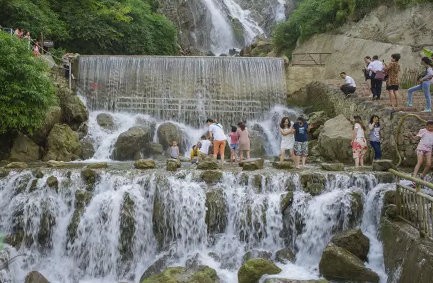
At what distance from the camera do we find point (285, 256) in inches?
361

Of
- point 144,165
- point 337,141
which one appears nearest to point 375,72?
point 337,141

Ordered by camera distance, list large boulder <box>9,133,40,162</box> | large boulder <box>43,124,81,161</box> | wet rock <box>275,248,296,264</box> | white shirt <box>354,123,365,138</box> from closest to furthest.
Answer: wet rock <box>275,248,296,264</box>
white shirt <box>354,123,365,138</box>
large boulder <box>9,133,40,162</box>
large boulder <box>43,124,81,161</box>

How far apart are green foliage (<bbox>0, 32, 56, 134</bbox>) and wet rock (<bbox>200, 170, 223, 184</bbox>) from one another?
626cm

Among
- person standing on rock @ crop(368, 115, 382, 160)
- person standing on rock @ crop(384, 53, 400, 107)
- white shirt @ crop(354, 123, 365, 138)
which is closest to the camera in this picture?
white shirt @ crop(354, 123, 365, 138)

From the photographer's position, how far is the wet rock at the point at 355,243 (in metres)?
8.56

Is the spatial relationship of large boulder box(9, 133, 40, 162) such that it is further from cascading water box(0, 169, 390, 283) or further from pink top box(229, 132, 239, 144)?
pink top box(229, 132, 239, 144)

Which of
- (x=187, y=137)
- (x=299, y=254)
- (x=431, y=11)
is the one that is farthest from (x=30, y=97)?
(x=431, y=11)

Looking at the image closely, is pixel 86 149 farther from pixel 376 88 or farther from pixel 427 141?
pixel 427 141

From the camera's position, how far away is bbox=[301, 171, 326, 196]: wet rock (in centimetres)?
A: 1000

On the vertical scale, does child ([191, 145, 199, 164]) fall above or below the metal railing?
above

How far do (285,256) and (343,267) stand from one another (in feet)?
4.67

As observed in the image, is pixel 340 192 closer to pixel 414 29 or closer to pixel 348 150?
pixel 348 150

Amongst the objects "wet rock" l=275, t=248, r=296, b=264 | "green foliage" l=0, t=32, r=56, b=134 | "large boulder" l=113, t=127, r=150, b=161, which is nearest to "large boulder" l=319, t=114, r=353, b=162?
"wet rock" l=275, t=248, r=296, b=264

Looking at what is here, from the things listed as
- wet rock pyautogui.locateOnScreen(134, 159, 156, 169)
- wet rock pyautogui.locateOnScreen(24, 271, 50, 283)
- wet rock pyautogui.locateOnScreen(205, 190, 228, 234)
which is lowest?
wet rock pyautogui.locateOnScreen(24, 271, 50, 283)
